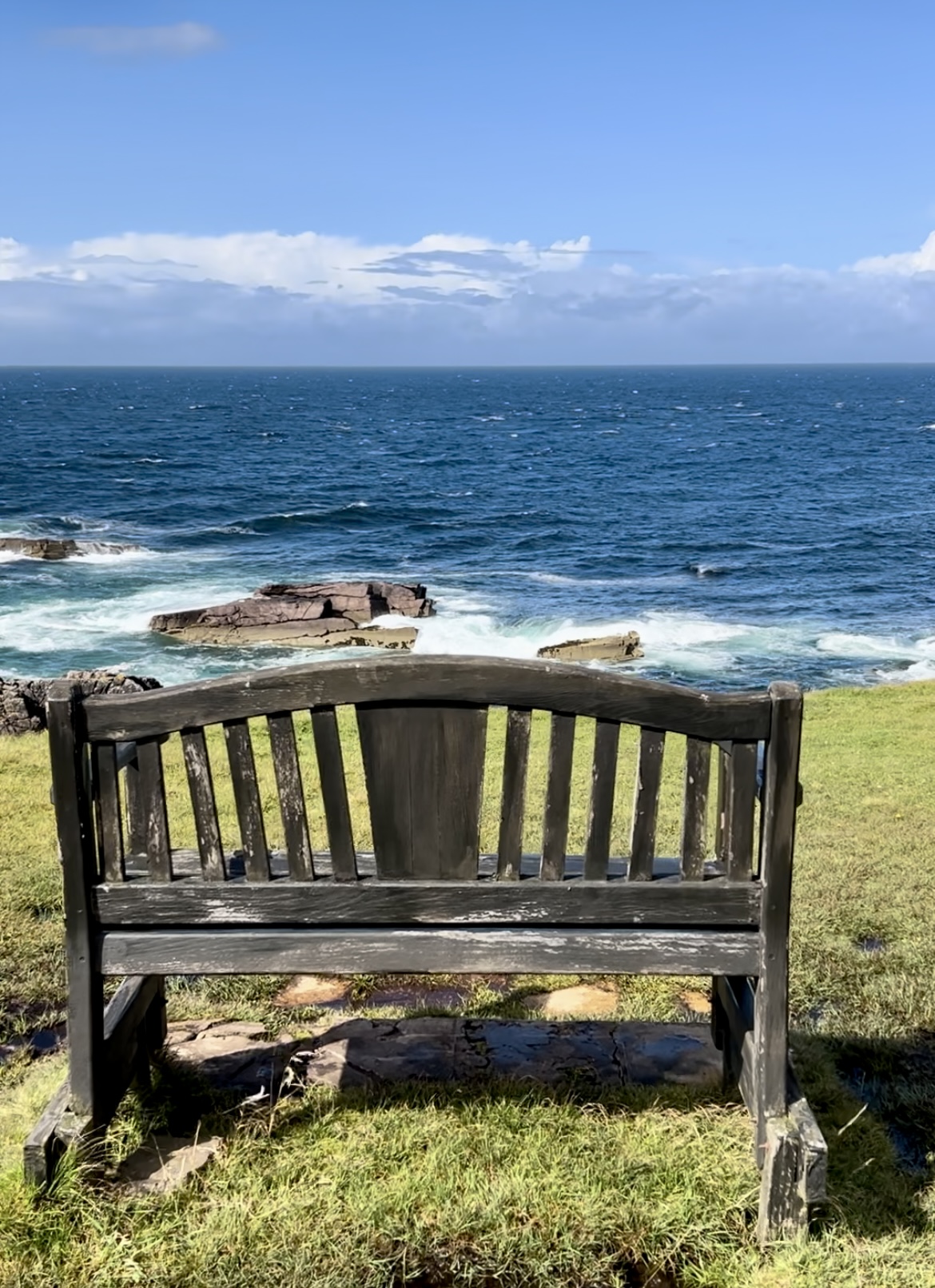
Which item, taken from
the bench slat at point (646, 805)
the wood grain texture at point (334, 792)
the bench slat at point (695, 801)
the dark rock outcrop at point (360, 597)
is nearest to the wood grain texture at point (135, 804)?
the wood grain texture at point (334, 792)

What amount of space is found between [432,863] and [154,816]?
2.92 feet

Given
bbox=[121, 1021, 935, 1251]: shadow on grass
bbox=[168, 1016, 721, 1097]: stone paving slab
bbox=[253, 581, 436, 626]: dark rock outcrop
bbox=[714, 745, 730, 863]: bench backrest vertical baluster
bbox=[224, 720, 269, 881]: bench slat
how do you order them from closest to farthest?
bbox=[224, 720, 269, 881]: bench slat, bbox=[714, 745, 730, 863]: bench backrest vertical baluster, bbox=[121, 1021, 935, 1251]: shadow on grass, bbox=[168, 1016, 721, 1097]: stone paving slab, bbox=[253, 581, 436, 626]: dark rock outcrop

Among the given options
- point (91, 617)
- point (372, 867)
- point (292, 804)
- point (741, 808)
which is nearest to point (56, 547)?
point (91, 617)

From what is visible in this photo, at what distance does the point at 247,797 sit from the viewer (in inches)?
147

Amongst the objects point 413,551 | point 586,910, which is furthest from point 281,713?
point 413,551

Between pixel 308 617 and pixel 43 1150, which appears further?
pixel 308 617

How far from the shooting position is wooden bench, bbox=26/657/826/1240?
11.9 feet

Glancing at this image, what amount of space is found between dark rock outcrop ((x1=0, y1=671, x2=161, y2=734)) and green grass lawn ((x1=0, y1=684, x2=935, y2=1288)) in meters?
14.5

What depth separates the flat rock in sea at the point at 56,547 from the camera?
43.1 metres

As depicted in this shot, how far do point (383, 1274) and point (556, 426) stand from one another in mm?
118973

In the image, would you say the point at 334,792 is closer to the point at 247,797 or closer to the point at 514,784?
the point at 247,797

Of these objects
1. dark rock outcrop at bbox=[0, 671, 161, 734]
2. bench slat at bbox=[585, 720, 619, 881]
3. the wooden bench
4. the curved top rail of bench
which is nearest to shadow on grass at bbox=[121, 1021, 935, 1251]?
the wooden bench

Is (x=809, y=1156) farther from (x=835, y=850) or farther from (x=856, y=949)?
(x=835, y=850)

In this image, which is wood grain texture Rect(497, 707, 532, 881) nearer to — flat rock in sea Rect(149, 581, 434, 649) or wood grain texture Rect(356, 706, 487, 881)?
wood grain texture Rect(356, 706, 487, 881)
